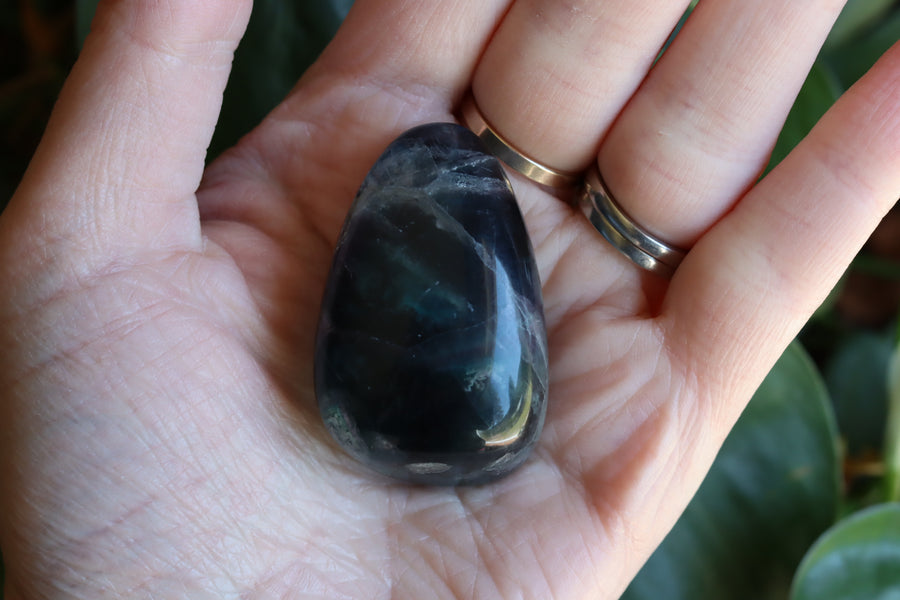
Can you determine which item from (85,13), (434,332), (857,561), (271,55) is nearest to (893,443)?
(857,561)

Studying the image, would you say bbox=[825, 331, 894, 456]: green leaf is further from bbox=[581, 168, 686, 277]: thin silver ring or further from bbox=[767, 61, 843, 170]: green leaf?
bbox=[581, 168, 686, 277]: thin silver ring

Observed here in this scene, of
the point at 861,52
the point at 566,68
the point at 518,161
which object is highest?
the point at 861,52

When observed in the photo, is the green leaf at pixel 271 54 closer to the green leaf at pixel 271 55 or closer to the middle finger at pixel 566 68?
the green leaf at pixel 271 55

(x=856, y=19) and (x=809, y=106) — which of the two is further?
(x=856, y=19)

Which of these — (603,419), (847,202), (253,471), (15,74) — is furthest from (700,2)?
(15,74)

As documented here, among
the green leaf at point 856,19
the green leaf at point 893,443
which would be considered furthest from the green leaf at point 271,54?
the green leaf at point 893,443

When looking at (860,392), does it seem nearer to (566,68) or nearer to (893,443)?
(893,443)

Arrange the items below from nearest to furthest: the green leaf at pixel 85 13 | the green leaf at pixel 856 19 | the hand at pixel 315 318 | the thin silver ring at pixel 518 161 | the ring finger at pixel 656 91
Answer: the hand at pixel 315 318
the ring finger at pixel 656 91
the thin silver ring at pixel 518 161
the green leaf at pixel 85 13
the green leaf at pixel 856 19
